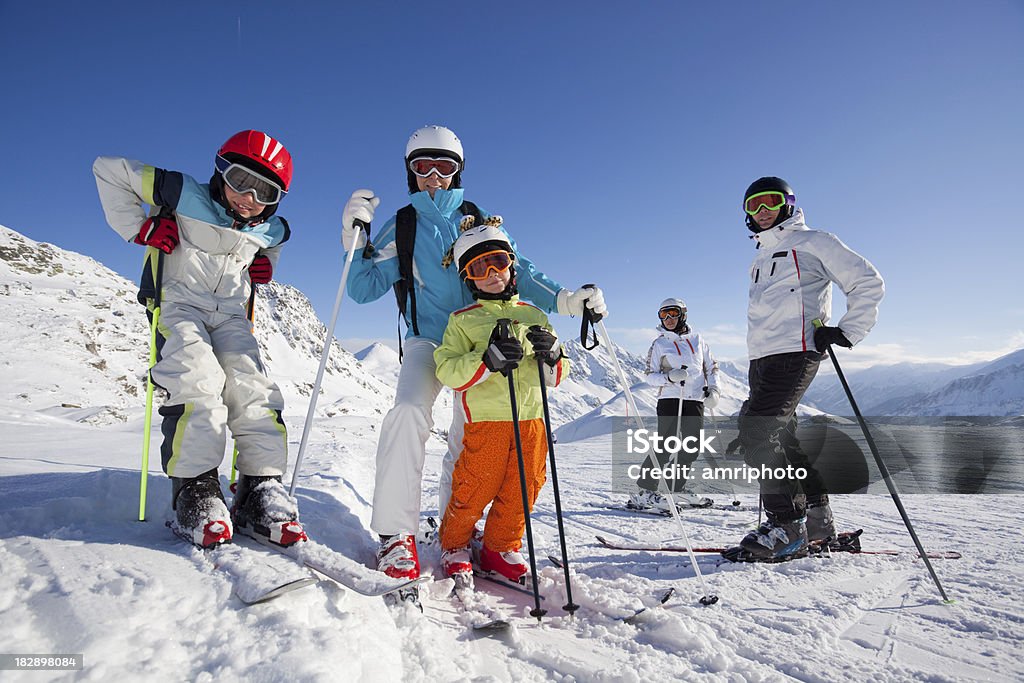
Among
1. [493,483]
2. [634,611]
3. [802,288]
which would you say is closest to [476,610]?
[493,483]

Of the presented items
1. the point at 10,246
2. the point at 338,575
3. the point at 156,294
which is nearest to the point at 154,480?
the point at 156,294

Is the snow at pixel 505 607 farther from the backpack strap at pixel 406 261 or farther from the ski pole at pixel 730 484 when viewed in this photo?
the backpack strap at pixel 406 261

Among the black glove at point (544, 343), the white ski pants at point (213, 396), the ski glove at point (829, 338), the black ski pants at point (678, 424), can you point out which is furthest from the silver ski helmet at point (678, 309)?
the white ski pants at point (213, 396)

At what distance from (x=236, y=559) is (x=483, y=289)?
1963 millimetres

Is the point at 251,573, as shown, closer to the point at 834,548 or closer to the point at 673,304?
the point at 834,548

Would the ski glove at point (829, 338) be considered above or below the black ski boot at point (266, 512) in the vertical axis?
above

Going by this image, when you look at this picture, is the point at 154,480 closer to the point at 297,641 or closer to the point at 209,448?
the point at 209,448

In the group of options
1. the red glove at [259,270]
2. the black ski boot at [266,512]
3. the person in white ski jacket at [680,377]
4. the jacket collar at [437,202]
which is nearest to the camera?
the black ski boot at [266,512]

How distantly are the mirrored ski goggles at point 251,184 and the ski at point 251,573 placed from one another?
177 centimetres

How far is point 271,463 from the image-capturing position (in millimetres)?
2514

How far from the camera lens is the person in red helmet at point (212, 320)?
2252 mm

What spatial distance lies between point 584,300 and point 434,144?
1.60 m

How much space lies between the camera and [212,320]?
106 inches

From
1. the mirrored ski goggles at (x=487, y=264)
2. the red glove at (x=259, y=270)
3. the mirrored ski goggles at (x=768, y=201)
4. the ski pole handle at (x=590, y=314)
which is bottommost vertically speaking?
the ski pole handle at (x=590, y=314)
